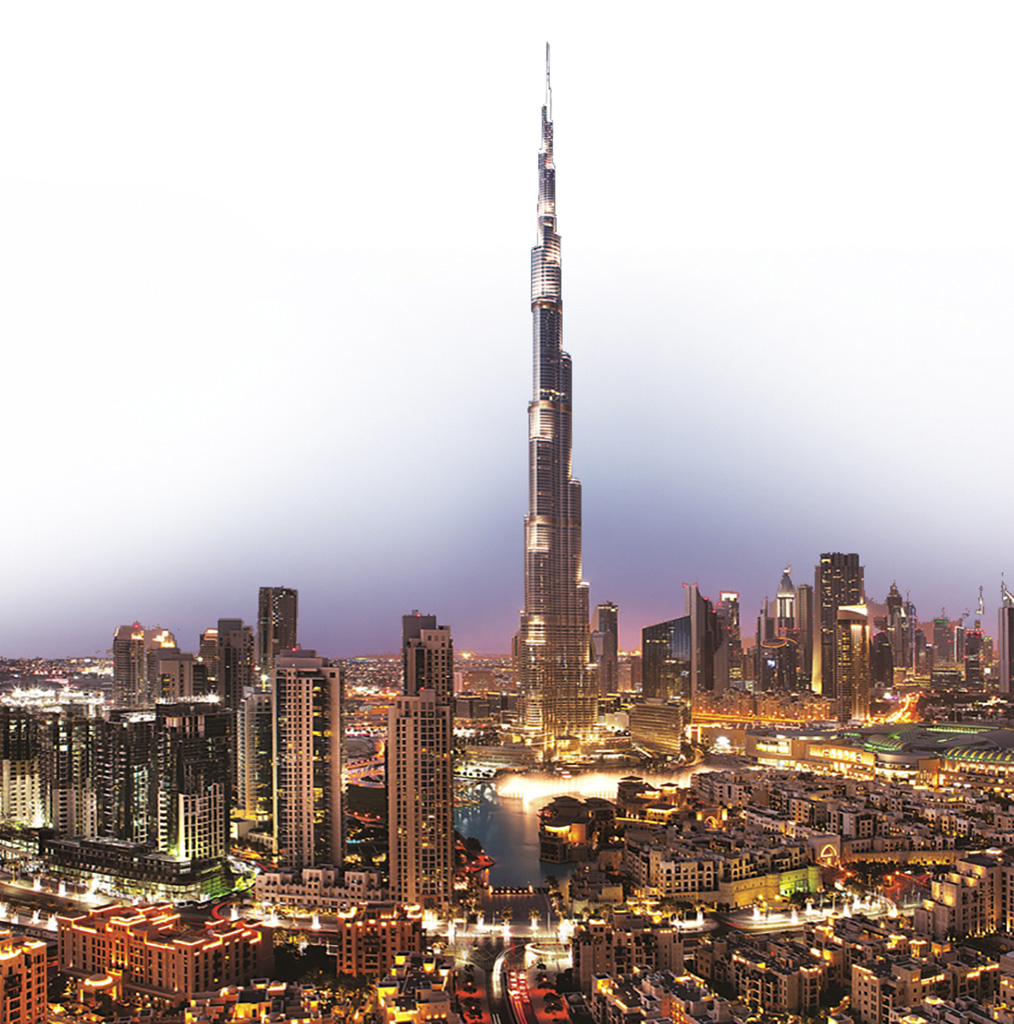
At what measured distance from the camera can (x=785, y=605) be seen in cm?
4431

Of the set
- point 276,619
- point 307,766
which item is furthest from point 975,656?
point 307,766

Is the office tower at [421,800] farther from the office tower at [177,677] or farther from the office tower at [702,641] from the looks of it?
the office tower at [702,641]

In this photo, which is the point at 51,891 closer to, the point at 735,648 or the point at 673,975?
the point at 673,975

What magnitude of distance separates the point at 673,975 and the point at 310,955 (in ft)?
11.2

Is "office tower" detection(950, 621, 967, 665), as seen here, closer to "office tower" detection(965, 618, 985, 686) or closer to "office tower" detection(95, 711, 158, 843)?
"office tower" detection(965, 618, 985, 686)

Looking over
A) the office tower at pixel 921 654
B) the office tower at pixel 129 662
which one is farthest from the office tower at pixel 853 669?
the office tower at pixel 129 662

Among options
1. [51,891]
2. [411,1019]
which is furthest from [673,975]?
[51,891]

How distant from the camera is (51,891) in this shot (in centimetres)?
1162

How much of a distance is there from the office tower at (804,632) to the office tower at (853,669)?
5.94 metres

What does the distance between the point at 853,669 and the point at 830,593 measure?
6659 millimetres

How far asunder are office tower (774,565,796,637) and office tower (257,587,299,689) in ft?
84.7

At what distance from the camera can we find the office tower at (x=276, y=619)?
22641 millimetres

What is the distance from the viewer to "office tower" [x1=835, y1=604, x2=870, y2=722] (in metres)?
32.3

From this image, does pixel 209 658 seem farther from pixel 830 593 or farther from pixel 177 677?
pixel 830 593
